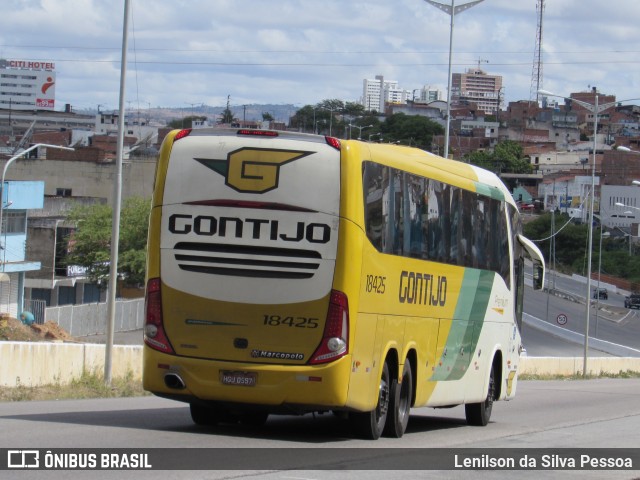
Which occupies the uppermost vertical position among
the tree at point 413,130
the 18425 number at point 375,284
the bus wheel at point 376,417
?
the tree at point 413,130

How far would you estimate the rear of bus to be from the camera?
13406mm

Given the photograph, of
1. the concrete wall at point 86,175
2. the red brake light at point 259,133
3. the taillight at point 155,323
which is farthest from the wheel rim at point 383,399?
the concrete wall at point 86,175

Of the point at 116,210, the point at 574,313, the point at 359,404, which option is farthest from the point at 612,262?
the point at 359,404

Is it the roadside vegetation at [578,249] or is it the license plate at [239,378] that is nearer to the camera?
the license plate at [239,378]

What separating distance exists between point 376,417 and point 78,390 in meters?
8.35

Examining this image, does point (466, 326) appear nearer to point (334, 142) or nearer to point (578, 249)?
point (334, 142)

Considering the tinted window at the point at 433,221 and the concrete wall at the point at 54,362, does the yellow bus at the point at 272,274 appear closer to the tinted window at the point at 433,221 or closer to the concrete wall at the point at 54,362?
the tinted window at the point at 433,221

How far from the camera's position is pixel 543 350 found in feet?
244

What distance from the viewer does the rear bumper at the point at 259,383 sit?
13320mm

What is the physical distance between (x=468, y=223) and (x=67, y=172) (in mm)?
82967

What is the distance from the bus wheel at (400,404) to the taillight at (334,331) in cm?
197

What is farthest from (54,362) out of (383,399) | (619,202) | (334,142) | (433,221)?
(619,202)

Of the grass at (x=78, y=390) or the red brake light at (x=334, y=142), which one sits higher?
the red brake light at (x=334, y=142)

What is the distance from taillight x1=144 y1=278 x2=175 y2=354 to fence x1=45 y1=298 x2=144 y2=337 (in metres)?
45.5
